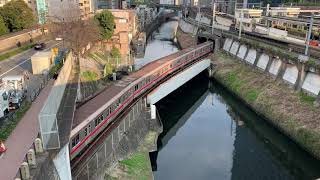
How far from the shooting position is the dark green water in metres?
23.9

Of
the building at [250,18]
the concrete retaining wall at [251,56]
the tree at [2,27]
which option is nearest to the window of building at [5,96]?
the tree at [2,27]

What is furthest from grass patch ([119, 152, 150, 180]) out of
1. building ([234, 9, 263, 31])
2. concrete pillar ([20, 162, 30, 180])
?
building ([234, 9, 263, 31])

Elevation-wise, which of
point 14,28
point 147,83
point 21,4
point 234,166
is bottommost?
point 234,166

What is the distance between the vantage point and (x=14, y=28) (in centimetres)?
5203

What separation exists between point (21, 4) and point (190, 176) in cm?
4202

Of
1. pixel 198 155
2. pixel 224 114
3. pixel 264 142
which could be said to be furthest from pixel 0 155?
pixel 224 114

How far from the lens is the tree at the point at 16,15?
4881 centimetres

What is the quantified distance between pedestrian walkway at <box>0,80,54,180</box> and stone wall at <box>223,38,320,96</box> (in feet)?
82.2

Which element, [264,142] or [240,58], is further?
[240,58]

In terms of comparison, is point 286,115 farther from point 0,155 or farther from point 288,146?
point 0,155

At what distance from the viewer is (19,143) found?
15422mm

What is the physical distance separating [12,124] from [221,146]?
1751cm

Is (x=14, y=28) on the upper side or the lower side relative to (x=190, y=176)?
upper

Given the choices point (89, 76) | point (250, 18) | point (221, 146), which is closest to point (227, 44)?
point (250, 18)
